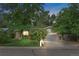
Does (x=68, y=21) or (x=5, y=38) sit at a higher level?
(x=68, y=21)

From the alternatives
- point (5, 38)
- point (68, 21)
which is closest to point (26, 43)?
point (5, 38)

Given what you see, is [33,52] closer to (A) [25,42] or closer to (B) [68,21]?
(A) [25,42]

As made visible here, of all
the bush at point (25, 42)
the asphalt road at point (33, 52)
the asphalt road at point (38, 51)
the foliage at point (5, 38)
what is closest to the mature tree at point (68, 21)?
the asphalt road at point (38, 51)

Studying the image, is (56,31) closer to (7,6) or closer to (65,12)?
(65,12)

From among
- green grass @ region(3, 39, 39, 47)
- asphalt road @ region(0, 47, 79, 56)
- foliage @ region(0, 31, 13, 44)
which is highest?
foliage @ region(0, 31, 13, 44)

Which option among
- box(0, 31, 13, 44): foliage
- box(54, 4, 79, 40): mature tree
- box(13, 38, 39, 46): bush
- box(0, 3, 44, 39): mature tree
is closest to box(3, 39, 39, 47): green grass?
box(13, 38, 39, 46): bush

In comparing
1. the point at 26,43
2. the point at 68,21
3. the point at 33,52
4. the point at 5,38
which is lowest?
the point at 33,52

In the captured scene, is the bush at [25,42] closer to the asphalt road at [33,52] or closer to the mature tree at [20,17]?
the asphalt road at [33,52]

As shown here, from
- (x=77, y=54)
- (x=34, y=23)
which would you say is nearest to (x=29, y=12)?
(x=34, y=23)

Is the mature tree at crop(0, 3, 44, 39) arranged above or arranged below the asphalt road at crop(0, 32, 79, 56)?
above

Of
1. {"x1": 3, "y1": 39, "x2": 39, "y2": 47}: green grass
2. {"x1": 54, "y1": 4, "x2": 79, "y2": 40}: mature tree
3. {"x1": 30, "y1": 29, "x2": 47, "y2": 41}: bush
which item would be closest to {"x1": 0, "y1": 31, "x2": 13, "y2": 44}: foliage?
{"x1": 3, "y1": 39, "x2": 39, "y2": 47}: green grass

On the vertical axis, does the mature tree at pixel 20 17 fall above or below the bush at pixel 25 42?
above

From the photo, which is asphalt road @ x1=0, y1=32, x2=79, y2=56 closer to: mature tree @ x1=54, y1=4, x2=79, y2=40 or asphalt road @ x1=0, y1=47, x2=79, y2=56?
asphalt road @ x1=0, y1=47, x2=79, y2=56

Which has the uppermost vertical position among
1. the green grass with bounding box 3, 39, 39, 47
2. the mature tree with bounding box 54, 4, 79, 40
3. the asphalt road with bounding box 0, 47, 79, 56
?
the mature tree with bounding box 54, 4, 79, 40
